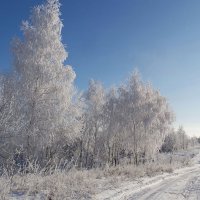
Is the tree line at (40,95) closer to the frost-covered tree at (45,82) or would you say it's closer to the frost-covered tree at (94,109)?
the frost-covered tree at (45,82)

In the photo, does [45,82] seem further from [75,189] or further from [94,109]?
[94,109]

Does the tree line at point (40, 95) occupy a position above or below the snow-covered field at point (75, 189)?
above

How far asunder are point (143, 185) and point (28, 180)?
21.5 feet

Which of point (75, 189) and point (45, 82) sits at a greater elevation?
point (45, 82)

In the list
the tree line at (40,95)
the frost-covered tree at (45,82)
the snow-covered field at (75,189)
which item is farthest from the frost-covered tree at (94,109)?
the snow-covered field at (75,189)

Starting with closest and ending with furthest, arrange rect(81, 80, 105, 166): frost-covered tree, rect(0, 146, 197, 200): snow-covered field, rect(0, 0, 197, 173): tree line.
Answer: rect(0, 146, 197, 200): snow-covered field → rect(0, 0, 197, 173): tree line → rect(81, 80, 105, 166): frost-covered tree

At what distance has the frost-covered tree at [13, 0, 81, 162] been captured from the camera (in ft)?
71.6

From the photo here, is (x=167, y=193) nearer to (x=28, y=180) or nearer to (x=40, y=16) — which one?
(x=28, y=180)

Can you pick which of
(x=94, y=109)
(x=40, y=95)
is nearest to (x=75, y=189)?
(x=40, y=95)

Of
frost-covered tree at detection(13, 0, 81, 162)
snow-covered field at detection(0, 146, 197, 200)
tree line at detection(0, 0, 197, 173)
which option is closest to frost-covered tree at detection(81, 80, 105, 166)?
tree line at detection(0, 0, 197, 173)

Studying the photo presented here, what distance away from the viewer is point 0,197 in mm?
9977

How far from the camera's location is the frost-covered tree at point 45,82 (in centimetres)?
2184

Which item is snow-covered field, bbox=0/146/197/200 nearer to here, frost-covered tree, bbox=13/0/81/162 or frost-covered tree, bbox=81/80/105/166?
frost-covered tree, bbox=13/0/81/162

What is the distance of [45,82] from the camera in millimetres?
22891
